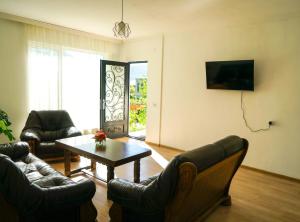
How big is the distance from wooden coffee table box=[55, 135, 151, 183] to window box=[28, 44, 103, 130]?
1777 mm

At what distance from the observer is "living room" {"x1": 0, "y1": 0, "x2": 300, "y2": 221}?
11.9 feet

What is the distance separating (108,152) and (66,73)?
2876 mm

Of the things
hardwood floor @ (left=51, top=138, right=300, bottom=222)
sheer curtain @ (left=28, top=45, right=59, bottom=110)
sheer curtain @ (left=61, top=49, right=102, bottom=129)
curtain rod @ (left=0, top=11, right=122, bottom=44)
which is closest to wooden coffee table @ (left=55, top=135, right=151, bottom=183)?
hardwood floor @ (left=51, top=138, right=300, bottom=222)

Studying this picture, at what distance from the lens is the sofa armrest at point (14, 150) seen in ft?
10.0

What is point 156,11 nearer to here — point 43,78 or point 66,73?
point 66,73

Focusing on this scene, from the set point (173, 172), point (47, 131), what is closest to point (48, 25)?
point (47, 131)

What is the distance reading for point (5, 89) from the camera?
14.8ft

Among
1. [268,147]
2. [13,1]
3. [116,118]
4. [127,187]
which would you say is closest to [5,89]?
[13,1]

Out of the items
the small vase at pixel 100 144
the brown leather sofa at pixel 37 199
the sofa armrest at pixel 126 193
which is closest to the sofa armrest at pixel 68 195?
the brown leather sofa at pixel 37 199

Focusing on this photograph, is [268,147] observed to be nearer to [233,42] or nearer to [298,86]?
[298,86]

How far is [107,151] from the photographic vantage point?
10.5 ft

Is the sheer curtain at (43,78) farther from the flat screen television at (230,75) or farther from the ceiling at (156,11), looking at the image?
the flat screen television at (230,75)

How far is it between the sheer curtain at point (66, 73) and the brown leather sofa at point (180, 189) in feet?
11.5

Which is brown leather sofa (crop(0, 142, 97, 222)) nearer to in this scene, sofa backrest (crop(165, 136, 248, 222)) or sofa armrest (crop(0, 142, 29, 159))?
sofa backrest (crop(165, 136, 248, 222))
